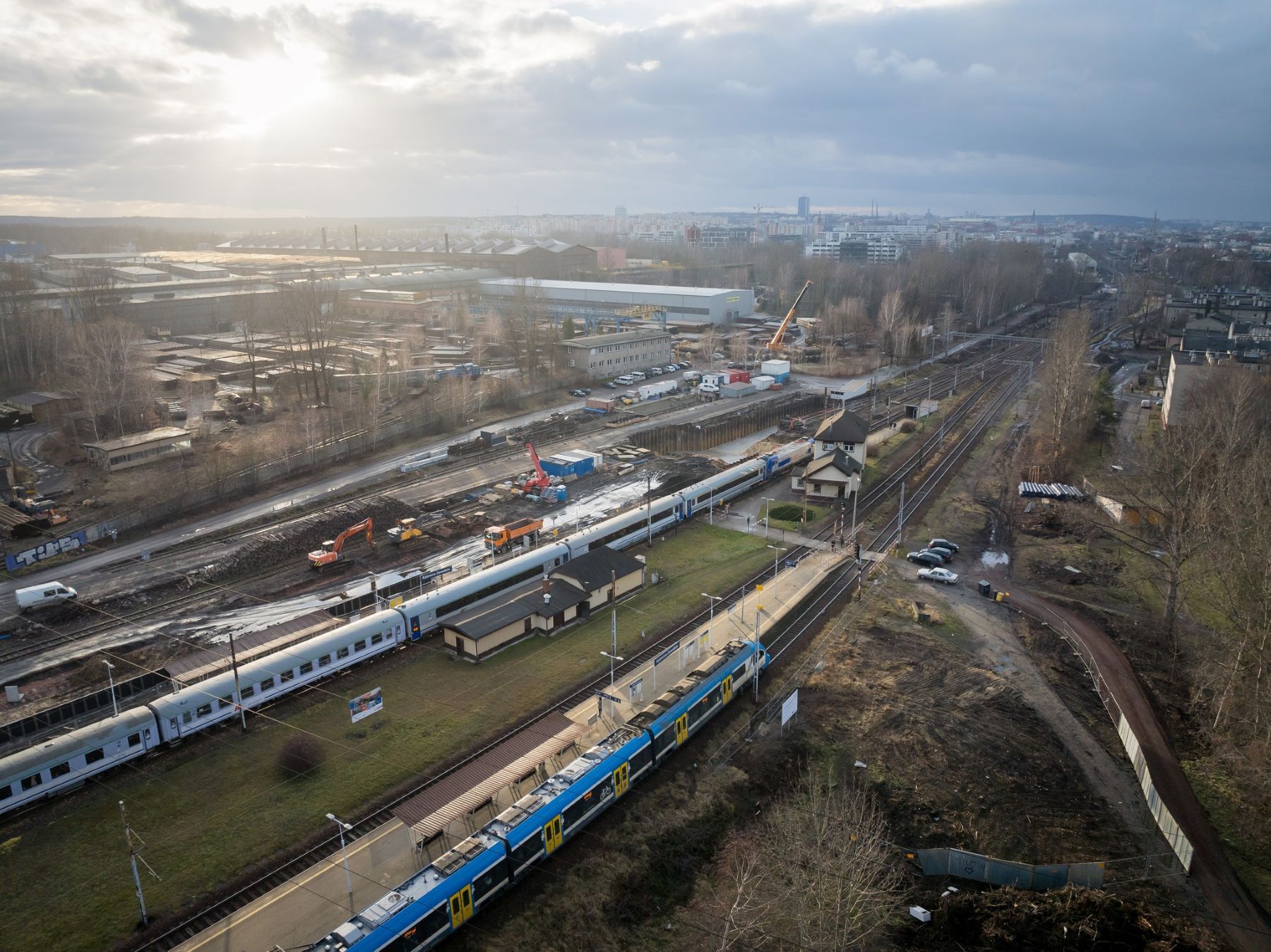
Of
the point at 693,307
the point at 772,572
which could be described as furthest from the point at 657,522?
the point at 693,307

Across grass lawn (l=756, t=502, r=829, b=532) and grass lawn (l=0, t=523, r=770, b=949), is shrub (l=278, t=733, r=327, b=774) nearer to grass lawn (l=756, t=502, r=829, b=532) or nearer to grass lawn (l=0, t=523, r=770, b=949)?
grass lawn (l=0, t=523, r=770, b=949)

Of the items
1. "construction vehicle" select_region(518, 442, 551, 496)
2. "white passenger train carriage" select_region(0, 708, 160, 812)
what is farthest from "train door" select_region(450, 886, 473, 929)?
"construction vehicle" select_region(518, 442, 551, 496)

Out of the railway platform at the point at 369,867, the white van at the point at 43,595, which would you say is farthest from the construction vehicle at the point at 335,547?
the railway platform at the point at 369,867

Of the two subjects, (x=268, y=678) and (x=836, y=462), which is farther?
(x=836, y=462)

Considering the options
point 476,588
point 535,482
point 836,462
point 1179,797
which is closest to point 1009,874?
point 1179,797

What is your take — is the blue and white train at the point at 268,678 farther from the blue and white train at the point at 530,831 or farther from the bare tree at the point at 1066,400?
the bare tree at the point at 1066,400

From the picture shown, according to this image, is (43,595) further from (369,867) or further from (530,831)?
(530,831)

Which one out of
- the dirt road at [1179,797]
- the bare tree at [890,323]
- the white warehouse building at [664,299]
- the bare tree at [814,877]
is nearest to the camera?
the bare tree at [814,877]
